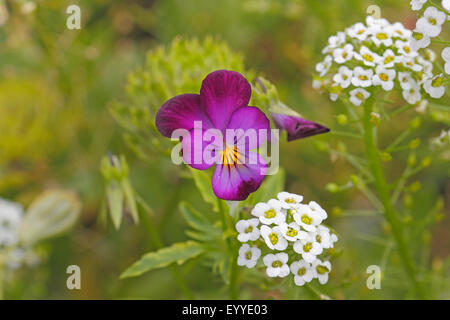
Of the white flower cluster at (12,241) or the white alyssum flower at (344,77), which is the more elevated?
the white alyssum flower at (344,77)

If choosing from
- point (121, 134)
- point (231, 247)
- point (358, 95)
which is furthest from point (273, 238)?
point (121, 134)

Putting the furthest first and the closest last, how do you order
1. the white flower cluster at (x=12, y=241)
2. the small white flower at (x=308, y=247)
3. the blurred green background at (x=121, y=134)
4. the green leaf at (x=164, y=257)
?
the blurred green background at (x=121, y=134), the white flower cluster at (x=12, y=241), the green leaf at (x=164, y=257), the small white flower at (x=308, y=247)

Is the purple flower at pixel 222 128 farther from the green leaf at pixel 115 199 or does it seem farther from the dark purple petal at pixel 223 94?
the green leaf at pixel 115 199

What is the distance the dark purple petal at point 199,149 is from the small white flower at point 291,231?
0.11 m

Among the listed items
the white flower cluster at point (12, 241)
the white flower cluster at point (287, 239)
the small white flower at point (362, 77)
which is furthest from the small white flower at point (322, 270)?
the white flower cluster at point (12, 241)

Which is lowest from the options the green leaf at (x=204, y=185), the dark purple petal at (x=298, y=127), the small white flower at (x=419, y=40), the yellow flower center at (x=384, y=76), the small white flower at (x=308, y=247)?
the small white flower at (x=308, y=247)

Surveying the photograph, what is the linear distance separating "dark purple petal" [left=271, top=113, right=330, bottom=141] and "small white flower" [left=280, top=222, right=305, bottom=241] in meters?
0.10

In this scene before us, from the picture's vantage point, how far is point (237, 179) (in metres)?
0.59

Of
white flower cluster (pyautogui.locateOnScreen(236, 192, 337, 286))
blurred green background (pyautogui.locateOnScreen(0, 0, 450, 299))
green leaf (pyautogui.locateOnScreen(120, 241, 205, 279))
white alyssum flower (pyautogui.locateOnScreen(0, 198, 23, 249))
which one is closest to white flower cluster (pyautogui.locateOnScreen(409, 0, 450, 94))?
white flower cluster (pyautogui.locateOnScreen(236, 192, 337, 286))

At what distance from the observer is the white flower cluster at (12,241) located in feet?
2.95

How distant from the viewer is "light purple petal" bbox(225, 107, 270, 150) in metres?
0.60

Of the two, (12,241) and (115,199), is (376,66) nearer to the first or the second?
(115,199)

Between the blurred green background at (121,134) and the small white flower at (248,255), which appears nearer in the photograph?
the small white flower at (248,255)
